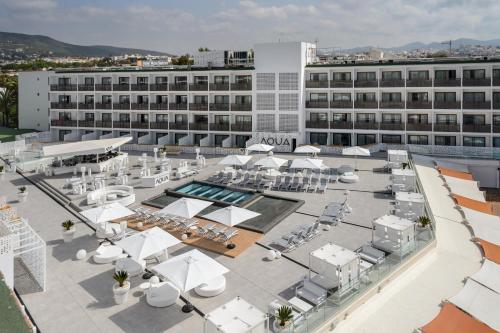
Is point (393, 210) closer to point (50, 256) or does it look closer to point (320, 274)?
point (320, 274)

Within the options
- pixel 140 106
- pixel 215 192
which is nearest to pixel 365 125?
pixel 215 192

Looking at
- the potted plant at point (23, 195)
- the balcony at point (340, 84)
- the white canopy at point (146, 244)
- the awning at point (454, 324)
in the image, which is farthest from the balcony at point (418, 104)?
the potted plant at point (23, 195)

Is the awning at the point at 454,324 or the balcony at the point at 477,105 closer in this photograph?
the awning at the point at 454,324

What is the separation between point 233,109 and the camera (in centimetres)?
5281

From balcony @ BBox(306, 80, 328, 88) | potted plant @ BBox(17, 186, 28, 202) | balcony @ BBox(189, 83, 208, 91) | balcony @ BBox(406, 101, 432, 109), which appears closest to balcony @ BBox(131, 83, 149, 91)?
balcony @ BBox(189, 83, 208, 91)

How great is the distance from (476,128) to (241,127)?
27.2 m

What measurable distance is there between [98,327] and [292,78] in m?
40.9

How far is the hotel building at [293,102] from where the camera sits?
151ft

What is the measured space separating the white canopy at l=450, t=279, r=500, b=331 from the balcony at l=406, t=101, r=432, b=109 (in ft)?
109

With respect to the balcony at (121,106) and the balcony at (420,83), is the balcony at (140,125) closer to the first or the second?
the balcony at (121,106)

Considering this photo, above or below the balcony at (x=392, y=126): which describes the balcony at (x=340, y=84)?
above

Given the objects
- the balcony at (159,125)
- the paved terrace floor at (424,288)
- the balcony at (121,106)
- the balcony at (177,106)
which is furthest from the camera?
the balcony at (121,106)

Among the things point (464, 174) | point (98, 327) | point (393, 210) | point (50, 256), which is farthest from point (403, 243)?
point (464, 174)

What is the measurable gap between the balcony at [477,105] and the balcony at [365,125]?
977cm
